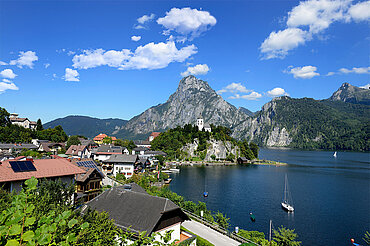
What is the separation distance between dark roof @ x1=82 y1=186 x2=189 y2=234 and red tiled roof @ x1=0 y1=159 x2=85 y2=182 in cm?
635

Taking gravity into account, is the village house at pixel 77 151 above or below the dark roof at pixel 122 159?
above

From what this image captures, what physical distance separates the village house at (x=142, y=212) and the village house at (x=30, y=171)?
6.03 m

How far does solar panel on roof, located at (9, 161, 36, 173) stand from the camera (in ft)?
75.2

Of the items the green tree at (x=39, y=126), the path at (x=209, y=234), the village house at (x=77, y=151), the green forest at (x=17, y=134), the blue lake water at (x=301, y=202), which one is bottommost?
the blue lake water at (x=301, y=202)

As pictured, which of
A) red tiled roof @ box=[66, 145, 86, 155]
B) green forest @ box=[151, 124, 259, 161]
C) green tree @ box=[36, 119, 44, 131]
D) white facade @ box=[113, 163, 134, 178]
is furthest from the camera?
green forest @ box=[151, 124, 259, 161]

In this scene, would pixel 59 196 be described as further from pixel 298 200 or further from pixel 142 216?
pixel 298 200

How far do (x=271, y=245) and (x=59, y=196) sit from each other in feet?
76.4

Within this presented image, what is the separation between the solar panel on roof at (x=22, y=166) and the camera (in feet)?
75.2

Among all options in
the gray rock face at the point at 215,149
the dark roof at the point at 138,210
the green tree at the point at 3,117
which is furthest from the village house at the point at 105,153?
the dark roof at the point at 138,210

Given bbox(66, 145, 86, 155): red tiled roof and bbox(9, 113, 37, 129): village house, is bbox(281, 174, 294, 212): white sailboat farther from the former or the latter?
bbox(9, 113, 37, 129): village house

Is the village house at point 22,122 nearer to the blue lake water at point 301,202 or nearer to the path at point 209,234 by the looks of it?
the blue lake water at point 301,202

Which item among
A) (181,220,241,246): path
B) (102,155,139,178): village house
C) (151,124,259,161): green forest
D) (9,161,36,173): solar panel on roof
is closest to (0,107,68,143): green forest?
(102,155,139,178): village house

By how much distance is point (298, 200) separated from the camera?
189 feet

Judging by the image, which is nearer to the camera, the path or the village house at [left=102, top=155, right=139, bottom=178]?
the path
